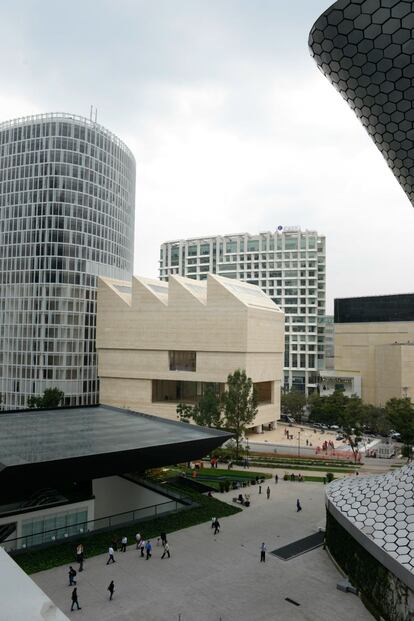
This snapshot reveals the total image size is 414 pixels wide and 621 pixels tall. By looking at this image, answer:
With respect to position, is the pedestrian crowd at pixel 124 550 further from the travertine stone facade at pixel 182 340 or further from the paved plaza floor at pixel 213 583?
the travertine stone facade at pixel 182 340

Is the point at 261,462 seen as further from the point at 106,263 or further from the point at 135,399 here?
the point at 106,263

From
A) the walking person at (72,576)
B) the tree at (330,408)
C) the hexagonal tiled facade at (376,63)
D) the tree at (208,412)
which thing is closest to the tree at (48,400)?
the tree at (208,412)

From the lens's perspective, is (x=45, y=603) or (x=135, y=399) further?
(x=135, y=399)

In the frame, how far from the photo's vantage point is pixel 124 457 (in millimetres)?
22203

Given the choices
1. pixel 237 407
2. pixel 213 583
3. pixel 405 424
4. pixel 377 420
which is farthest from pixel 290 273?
pixel 213 583

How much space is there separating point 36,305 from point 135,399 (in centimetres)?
1958

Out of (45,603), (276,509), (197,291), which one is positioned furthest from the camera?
(197,291)

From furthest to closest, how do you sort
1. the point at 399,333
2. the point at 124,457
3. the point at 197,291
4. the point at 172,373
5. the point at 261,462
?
the point at 399,333
the point at 197,291
the point at 172,373
the point at 261,462
the point at 124,457

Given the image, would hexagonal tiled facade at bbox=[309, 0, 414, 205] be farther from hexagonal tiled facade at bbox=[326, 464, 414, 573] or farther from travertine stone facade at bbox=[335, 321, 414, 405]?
travertine stone facade at bbox=[335, 321, 414, 405]

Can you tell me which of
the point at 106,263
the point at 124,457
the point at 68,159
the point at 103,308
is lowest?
the point at 124,457

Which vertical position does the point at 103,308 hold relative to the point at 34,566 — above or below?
above

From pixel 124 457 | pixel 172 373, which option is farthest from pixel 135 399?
pixel 124 457

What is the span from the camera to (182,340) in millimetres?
59938

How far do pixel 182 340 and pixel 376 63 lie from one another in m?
46.1
